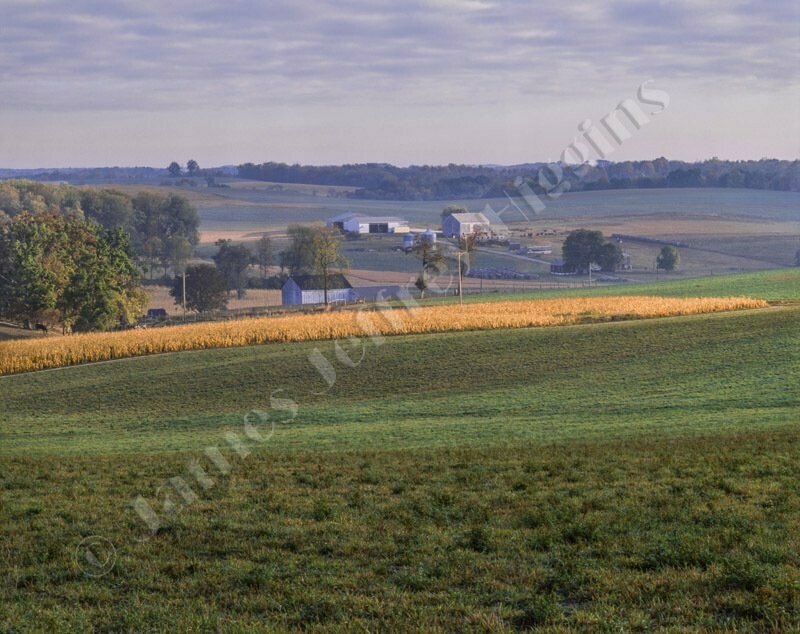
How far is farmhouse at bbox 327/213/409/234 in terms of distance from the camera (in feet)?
530

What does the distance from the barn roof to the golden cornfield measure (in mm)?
42304

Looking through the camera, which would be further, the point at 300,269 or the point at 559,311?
the point at 300,269

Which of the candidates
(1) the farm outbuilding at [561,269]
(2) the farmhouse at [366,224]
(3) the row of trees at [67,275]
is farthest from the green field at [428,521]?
(2) the farmhouse at [366,224]

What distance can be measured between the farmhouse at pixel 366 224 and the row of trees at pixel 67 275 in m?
73.5

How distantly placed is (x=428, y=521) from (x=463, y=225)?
123 m

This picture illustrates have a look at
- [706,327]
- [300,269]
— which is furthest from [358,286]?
[706,327]

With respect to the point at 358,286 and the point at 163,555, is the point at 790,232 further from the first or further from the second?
the point at 163,555

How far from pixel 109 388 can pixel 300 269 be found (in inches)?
3400

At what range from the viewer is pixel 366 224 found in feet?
539

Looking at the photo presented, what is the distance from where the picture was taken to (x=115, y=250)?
3302 inches

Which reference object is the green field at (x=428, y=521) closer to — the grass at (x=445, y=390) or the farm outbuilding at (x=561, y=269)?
the grass at (x=445, y=390)

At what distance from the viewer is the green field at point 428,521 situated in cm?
732

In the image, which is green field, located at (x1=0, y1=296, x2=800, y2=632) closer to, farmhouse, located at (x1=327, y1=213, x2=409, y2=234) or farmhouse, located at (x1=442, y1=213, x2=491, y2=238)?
farmhouse, located at (x1=442, y1=213, x2=491, y2=238)

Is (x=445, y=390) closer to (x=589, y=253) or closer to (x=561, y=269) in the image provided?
(x=561, y=269)
